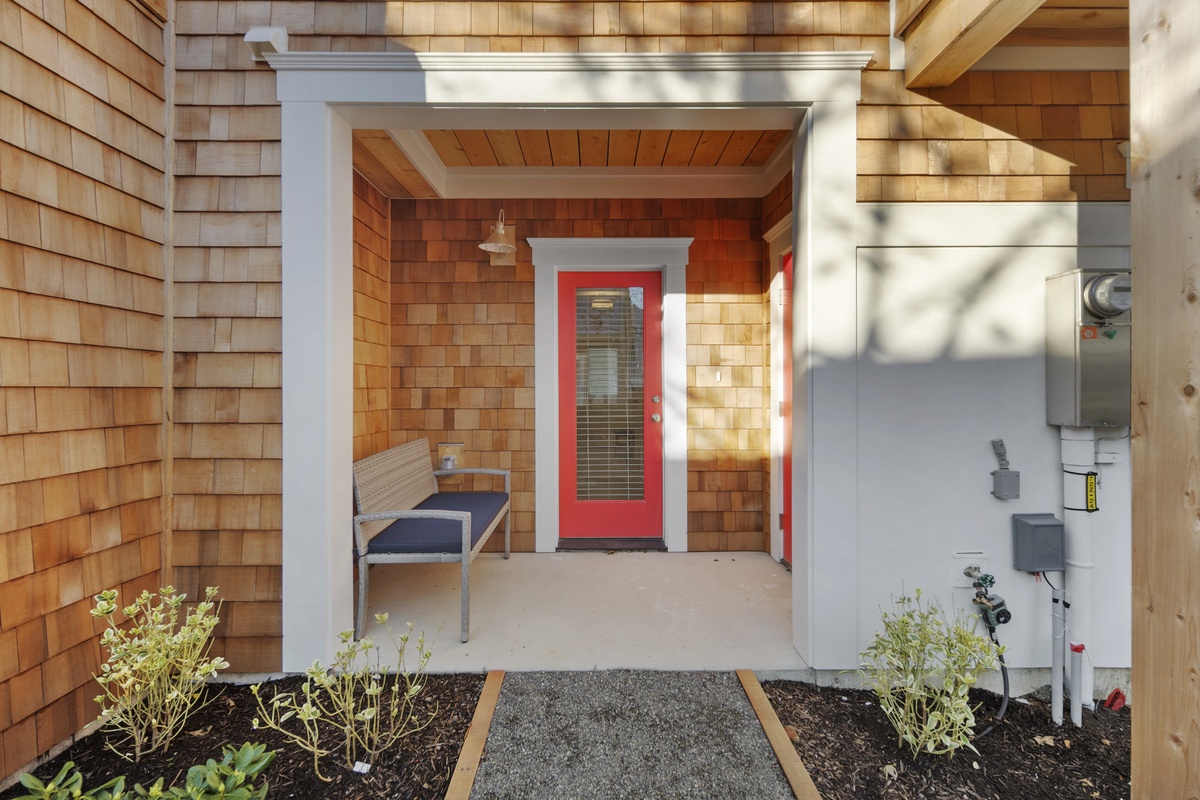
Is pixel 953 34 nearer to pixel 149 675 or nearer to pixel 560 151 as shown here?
pixel 560 151

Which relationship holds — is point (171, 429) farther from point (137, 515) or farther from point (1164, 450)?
point (1164, 450)

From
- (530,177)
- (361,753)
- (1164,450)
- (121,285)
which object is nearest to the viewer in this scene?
(1164,450)

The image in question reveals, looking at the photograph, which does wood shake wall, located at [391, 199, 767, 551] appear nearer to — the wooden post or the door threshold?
the door threshold

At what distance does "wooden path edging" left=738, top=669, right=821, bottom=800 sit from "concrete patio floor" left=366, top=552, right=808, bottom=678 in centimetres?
12

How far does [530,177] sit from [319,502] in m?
2.46

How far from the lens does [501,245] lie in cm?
321

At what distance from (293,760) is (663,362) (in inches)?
109

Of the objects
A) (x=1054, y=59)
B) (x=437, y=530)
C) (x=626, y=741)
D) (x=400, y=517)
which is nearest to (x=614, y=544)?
(x=437, y=530)

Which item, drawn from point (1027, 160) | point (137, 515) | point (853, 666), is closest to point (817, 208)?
point (1027, 160)

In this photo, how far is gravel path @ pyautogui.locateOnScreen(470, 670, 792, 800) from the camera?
5.02 feet

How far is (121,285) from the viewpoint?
1893mm

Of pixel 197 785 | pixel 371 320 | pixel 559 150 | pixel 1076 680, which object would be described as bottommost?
pixel 1076 680

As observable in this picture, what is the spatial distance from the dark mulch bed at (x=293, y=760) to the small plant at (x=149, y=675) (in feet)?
0.20

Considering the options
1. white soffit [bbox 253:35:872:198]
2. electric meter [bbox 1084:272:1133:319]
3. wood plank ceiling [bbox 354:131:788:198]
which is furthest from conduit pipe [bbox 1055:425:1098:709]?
wood plank ceiling [bbox 354:131:788:198]
